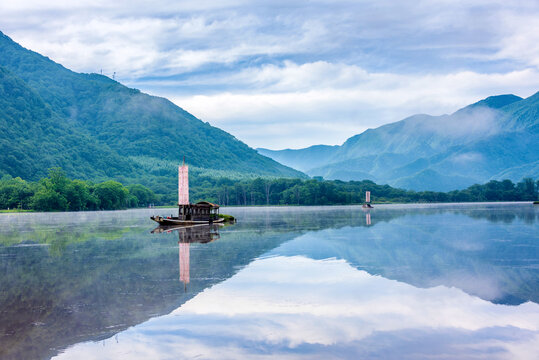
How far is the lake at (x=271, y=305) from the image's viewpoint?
16.0 meters

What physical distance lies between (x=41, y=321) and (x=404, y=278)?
1851 centimetres

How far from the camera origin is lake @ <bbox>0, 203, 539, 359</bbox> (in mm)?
16016

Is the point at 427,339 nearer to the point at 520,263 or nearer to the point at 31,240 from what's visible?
the point at 520,263

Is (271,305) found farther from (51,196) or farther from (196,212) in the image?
(51,196)

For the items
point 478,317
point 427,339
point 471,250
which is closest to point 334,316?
point 427,339

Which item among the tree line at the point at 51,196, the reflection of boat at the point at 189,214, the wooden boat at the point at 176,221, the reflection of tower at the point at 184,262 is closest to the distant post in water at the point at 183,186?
the reflection of boat at the point at 189,214

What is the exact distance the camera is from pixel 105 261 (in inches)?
1391

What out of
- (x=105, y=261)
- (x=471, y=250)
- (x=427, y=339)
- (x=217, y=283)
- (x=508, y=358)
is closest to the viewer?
(x=508, y=358)

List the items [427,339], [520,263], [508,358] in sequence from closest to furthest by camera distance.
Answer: [508,358], [427,339], [520,263]

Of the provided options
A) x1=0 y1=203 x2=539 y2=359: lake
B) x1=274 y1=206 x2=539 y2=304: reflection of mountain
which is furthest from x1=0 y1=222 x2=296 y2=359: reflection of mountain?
x1=274 y1=206 x2=539 y2=304: reflection of mountain

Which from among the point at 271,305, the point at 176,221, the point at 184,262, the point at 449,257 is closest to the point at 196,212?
the point at 176,221

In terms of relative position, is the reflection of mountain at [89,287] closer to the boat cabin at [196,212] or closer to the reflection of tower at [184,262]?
the reflection of tower at [184,262]

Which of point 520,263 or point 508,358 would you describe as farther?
point 520,263

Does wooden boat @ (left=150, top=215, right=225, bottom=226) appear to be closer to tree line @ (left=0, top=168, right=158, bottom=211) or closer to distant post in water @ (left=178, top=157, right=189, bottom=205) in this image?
distant post in water @ (left=178, top=157, right=189, bottom=205)
